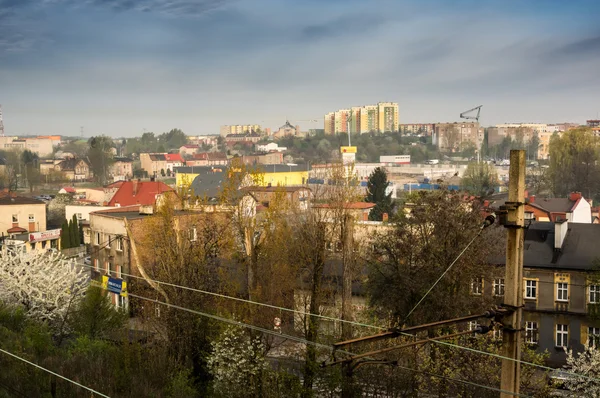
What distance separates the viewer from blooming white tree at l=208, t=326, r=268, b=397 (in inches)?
413

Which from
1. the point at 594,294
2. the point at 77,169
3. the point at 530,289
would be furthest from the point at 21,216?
the point at 77,169

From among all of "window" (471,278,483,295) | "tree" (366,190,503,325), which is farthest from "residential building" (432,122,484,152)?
"tree" (366,190,503,325)

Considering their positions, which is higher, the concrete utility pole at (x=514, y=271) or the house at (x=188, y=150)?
the house at (x=188, y=150)

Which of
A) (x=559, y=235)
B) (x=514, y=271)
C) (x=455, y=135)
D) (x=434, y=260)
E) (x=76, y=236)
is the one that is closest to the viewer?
(x=514, y=271)

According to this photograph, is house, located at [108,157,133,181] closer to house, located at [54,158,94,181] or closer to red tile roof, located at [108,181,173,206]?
house, located at [54,158,94,181]

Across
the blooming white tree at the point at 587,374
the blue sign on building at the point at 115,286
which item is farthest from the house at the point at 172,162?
the blooming white tree at the point at 587,374

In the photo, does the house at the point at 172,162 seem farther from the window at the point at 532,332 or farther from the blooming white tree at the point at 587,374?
the blooming white tree at the point at 587,374

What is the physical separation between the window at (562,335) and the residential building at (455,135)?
128999 mm

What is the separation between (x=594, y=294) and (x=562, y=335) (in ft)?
3.84

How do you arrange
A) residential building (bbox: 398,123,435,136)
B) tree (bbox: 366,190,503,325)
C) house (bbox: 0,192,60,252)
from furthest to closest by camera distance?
residential building (bbox: 398,123,435,136) < house (bbox: 0,192,60,252) < tree (bbox: 366,190,503,325)

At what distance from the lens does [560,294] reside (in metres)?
15.4

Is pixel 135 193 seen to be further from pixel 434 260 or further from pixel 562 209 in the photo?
pixel 434 260

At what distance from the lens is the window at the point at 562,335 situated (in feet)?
50.1

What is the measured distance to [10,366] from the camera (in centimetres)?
945
